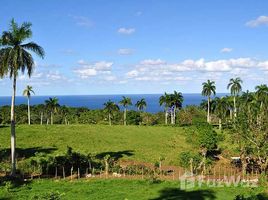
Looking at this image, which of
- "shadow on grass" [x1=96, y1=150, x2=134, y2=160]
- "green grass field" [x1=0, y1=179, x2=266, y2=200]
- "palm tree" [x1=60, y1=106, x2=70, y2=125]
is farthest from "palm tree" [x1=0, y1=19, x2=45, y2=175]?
"palm tree" [x1=60, y1=106, x2=70, y2=125]

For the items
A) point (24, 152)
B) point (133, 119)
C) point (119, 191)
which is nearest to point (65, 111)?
point (133, 119)

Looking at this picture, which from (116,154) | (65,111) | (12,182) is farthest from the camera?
(65,111)

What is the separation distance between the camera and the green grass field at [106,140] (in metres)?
66.2

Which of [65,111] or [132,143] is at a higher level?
[65,111]

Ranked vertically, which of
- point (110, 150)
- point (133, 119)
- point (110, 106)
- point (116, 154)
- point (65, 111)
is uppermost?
point (110, 106)

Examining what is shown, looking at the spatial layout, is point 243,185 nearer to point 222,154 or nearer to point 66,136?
point 222,154

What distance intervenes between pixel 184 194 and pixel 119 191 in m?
6.17

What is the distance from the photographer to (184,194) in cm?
3400

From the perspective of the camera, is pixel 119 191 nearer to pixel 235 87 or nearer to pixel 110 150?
pixel 110 150

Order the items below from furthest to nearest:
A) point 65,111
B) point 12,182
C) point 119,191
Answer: point 65,111 < point 12,182 < point 119,191

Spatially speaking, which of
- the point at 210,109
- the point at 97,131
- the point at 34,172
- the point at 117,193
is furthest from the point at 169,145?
the point at 210,109

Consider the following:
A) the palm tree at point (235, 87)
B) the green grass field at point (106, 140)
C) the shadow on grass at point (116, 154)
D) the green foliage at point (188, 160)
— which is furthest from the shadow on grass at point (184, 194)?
the palm tree at point (235, 87)

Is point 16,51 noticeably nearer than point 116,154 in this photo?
Yes

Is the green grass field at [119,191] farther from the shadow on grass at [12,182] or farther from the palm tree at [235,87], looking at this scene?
the palm tree at [235,87]
